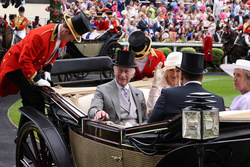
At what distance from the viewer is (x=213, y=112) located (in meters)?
2.33

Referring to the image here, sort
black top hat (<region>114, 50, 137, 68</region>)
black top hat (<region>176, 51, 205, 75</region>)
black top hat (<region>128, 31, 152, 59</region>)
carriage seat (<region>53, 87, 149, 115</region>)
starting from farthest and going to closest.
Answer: black top hat (<region>128, 31, 152, 59</region>) → carriage seat (<region>53, 87, 149, 115</region>) → black top hat (<region>114, 50, 137, 68</region>) → black top hat (<region>176, 51, 205, 75</region>)

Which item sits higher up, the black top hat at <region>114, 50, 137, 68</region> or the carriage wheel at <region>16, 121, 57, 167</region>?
the black top hat at <region>114, 50, 137, 68</region>

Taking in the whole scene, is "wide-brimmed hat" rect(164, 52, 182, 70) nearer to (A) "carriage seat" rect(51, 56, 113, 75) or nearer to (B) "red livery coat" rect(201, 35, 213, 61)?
(A) "carriage seat" rect(51, 56, 113, 75)

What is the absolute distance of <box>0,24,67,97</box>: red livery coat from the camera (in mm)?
4211

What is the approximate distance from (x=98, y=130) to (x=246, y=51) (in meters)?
14.1

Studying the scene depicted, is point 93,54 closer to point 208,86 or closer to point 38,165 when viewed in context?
point 208,86

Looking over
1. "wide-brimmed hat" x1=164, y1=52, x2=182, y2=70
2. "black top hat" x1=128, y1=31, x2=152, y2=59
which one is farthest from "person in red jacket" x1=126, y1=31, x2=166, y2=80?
"wide-brimmed hat" x1=164, y1=52, x2=182, y2=70

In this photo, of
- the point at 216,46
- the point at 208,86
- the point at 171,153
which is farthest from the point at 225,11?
the point at 171,153

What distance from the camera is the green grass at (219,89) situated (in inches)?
336

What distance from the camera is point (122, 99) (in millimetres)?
4094

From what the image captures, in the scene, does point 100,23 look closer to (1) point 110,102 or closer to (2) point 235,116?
(1) point 110,102

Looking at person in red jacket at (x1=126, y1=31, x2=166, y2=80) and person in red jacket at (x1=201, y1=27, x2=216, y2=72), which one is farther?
person in red jacket at (x1=201, y1=27, x2=216, y2=72)

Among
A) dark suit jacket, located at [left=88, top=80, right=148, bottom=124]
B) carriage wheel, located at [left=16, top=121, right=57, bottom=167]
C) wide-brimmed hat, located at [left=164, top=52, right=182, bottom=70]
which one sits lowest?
carriage wheel, located at [left=16, top=121, right=57, bottom=167]

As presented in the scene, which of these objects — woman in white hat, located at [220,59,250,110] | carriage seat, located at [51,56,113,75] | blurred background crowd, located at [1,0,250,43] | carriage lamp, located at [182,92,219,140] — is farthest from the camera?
blurred background crowd, located at [1,0,250,43]
